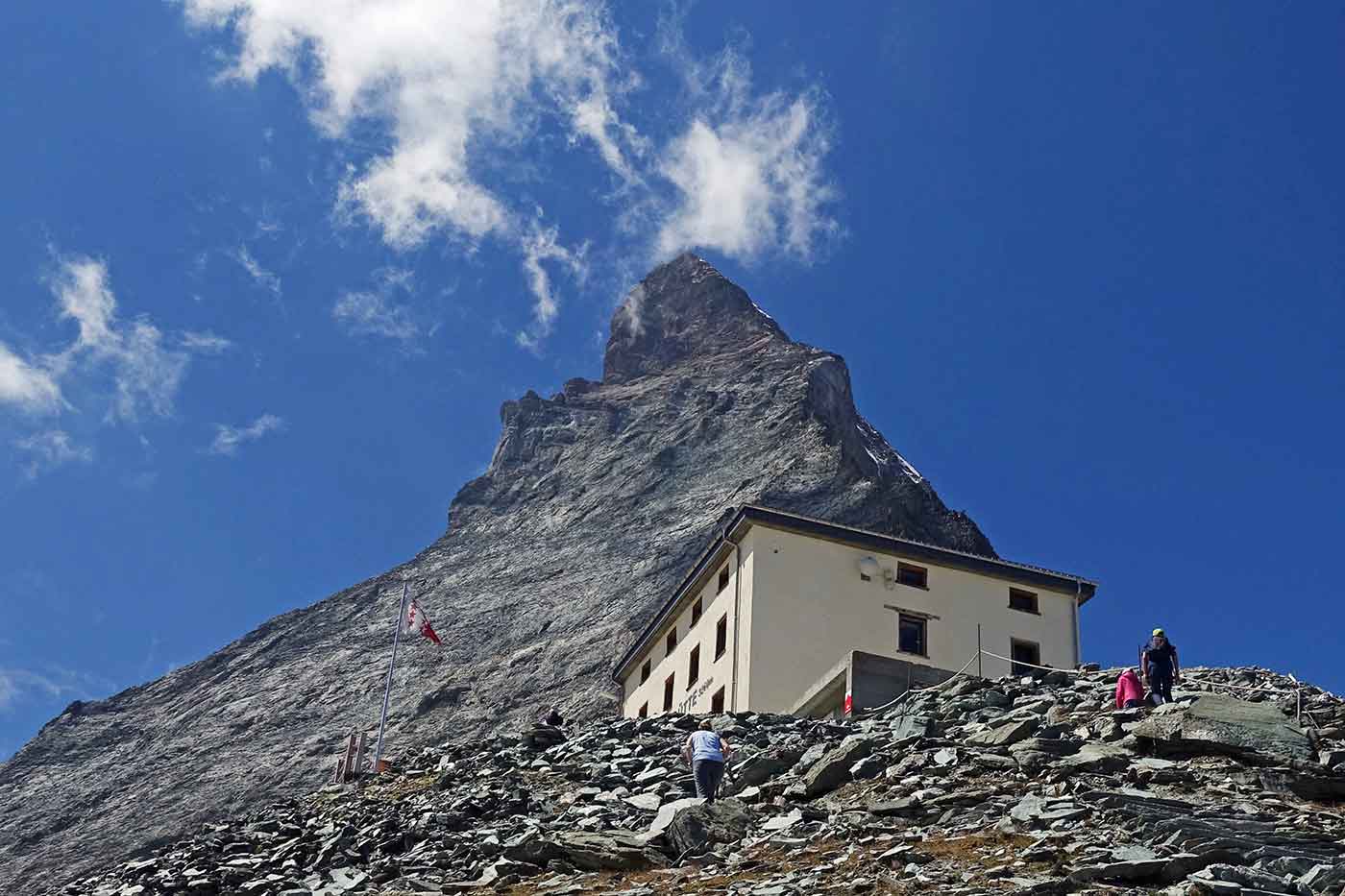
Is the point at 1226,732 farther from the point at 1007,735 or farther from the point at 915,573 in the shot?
the point at 915,573

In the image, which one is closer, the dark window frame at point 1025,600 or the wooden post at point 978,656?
the wooden post at point 978,656

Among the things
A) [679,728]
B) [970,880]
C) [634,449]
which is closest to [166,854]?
[679,728]

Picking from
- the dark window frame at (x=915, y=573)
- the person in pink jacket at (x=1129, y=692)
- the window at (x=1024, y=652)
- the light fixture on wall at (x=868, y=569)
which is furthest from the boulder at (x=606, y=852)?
the window at (x=1024, y=652)

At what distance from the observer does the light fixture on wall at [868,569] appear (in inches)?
1886

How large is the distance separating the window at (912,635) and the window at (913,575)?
124cm

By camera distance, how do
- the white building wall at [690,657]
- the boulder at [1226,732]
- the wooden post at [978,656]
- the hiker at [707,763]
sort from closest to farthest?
the boulder at [1226,732] → the hiker at [707,763] → the wooden post at [978,656] → the white building wall at [690,657]

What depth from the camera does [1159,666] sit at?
1029 inches

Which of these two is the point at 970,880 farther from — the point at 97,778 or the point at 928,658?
the point at 97,778

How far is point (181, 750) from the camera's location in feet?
372

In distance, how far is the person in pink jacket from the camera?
25.6 m

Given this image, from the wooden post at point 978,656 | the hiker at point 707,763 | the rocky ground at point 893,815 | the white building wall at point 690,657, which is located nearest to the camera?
the rocky ground at point 893,815

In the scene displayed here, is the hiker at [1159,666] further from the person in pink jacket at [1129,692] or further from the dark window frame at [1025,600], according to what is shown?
the dark window frame at [1025,600]

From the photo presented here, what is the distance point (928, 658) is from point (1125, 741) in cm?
2456

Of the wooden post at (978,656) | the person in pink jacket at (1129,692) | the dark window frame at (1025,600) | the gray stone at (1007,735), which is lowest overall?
the gray stone at (1007,735)
